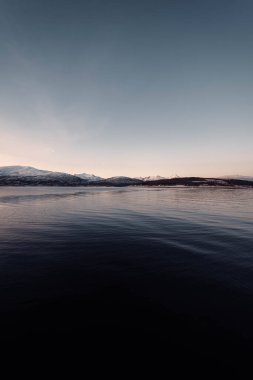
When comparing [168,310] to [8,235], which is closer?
[168,310]

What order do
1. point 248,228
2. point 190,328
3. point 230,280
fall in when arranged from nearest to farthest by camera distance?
point 190,328 → point 230,280 → point 248,228

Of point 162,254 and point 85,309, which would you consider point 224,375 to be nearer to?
point 85,309

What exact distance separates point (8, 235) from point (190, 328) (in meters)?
15.5

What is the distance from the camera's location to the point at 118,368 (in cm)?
465

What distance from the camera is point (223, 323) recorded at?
6199mm

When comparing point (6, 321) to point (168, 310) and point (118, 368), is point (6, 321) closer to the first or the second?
point (118, 368)

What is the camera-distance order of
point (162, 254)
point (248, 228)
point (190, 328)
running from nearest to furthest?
point (190, 328), point (162, 254), point (248, 228)

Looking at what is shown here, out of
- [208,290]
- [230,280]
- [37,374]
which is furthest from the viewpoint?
[230,280]

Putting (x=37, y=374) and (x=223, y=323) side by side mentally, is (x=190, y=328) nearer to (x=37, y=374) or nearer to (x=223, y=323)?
(x=223, y=323)

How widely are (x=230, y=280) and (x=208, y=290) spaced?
1.56 meters

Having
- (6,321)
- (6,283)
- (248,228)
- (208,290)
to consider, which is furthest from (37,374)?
(248,228)

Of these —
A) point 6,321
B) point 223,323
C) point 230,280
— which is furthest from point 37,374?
point 230,280

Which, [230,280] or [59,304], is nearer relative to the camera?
[59,304]

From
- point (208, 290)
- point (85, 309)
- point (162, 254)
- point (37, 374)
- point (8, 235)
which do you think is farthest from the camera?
point (8, 235)
